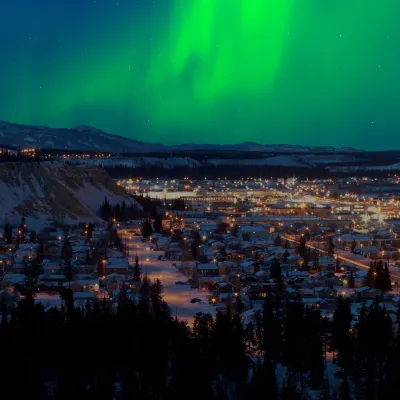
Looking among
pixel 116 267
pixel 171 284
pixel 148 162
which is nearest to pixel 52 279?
pixel 116 267

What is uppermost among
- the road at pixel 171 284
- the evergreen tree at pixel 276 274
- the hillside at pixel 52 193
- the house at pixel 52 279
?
the hillside at pixel 52 193

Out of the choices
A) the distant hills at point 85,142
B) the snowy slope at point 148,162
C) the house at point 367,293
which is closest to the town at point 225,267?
the house at point 367,293

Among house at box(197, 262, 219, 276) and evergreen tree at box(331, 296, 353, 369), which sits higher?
evergreen tree at box(331, 296, 353, 369)

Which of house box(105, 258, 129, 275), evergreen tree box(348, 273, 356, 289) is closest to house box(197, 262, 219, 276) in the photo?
house box(105, 258, 129, 275)

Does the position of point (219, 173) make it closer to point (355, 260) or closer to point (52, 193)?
point (52, 193)

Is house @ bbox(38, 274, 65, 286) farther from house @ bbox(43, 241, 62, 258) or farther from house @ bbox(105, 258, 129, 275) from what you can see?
house @ bbox(43, 241, 62, 258)

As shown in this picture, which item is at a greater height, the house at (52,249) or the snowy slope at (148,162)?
the snowy slope at (148,162)

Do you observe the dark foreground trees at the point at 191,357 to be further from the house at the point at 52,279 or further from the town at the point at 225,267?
the house at the point at 52,279
